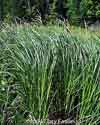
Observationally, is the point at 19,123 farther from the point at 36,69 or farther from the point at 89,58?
the point at 89,58

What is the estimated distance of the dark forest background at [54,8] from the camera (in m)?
22.5

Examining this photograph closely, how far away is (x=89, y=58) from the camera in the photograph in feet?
12.9

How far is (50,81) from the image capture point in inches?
151

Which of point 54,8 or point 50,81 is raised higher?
point 50,81

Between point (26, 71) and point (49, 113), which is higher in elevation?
point (26, 71)

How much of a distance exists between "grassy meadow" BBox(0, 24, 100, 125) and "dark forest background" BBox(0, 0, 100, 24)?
17652mm

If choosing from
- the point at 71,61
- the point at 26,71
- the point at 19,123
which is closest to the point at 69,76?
the point at 71,61

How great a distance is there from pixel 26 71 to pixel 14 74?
154 mm

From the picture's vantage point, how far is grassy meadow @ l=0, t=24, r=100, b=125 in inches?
148

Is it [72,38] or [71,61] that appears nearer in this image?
[71,61]

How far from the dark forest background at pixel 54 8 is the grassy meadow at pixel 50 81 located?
57.9 ft

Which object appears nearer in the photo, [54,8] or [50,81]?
[50,81]

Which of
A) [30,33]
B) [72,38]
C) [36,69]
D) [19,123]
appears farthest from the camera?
[30,33]

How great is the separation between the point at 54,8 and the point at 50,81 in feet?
68.7
